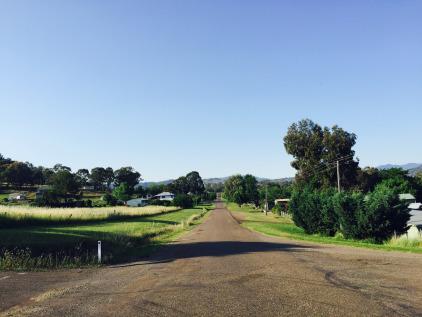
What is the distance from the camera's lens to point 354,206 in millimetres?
31312

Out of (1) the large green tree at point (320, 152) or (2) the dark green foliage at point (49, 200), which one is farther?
(2) the dark green foliage at point (49, 200)

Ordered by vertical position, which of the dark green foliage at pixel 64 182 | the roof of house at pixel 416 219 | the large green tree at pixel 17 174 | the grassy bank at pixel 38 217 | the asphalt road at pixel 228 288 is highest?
the large green tree at pixel 17 174

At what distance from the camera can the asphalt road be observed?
9219 millimetres

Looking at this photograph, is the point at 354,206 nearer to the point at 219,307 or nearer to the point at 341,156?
the point at 219,307

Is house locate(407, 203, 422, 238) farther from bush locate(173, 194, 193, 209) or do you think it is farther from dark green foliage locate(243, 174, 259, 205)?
dark green foliage locate(243, 174, 259, 205)

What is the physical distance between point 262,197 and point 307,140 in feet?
179

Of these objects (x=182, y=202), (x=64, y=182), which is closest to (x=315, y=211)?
(x=182, y=202)

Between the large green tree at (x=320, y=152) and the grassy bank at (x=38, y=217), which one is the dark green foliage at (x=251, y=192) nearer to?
the large green tree at (x=320, y=152)

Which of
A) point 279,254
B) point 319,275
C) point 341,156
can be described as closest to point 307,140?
point 341,156

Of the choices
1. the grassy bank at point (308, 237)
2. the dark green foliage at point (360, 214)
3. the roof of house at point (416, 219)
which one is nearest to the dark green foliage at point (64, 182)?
A: the grassy bank at point (308, 237)

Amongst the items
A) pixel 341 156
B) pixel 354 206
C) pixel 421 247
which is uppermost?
pixel 341 156

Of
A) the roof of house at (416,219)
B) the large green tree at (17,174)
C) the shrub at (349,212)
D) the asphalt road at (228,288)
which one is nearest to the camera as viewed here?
the asphalt road at (228,288)

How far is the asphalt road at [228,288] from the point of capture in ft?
30.2

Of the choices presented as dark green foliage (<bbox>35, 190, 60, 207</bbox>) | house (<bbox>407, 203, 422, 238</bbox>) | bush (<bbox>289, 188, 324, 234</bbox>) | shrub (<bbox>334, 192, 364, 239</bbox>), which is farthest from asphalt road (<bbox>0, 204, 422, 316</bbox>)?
dark green foliage (<bbox>35, 190, 60, 207</bbox>)
